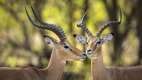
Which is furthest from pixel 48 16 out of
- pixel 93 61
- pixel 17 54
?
pixel 93 61

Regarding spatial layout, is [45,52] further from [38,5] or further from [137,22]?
[137,22]

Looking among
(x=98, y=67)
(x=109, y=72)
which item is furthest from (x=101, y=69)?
(x=109, y=72)

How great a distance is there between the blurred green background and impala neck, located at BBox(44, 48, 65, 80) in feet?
17.3

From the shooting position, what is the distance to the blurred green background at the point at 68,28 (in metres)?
17.9

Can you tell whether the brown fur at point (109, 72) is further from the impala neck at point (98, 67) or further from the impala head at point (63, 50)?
the impala head at point (63, 50)

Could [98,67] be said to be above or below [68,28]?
below

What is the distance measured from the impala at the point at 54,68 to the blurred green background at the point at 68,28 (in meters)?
5.19

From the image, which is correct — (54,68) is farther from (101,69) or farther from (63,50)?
(101,69)

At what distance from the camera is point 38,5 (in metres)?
18.0

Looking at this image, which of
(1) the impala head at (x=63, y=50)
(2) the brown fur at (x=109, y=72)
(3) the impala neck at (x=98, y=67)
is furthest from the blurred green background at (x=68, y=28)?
(1) the impala head at (x=63, y=50)

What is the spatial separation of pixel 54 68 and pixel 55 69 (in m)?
0.03

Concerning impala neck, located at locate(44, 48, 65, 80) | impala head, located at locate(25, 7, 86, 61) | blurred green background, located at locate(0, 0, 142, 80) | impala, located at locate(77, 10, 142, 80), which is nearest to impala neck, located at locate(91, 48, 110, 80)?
impala, located at locate(77, 10, 142, 80)

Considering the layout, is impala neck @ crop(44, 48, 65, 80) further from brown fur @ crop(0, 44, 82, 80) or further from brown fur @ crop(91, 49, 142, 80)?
brown fur @ crop(91, 49, 142, 80)

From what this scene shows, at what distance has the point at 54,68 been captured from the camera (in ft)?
39.9
